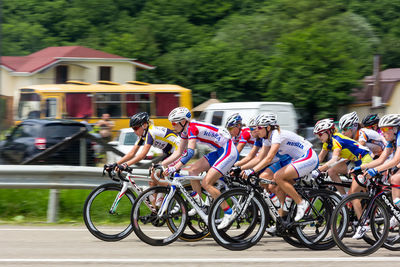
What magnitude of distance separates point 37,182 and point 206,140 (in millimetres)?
3288

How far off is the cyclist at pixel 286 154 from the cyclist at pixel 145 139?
4.89 feet

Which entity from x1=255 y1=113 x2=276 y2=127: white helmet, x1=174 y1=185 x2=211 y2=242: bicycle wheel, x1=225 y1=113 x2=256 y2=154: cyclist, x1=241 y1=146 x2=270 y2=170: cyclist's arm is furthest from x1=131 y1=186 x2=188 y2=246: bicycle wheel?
x1=225 y1=113 x2=256 y2=154: cyclist

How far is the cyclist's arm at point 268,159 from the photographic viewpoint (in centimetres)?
948

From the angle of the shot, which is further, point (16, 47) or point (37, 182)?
point (16, 47)

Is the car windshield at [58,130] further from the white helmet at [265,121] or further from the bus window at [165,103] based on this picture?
the bus window at [165,103]

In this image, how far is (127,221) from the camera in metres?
10.9

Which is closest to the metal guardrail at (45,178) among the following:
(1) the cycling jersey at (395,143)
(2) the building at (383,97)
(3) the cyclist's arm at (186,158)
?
(3) the cyclist's arm at (186,158)

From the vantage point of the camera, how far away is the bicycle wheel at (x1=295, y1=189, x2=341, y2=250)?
31.2ft

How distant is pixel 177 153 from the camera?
392 inches

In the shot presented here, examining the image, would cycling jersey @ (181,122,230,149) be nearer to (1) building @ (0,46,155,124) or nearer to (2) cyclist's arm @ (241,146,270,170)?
(2) cyclist's arm @ (241,146,270,170)

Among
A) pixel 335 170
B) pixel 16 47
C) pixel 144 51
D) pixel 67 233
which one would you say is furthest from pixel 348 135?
pixel 16 47

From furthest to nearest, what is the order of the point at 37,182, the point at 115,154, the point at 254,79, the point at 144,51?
the point at 144,51
the point at 254,79
the point at 115,154
the point at 37,182

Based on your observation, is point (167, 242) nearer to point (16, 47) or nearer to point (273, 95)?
point (273, 95)

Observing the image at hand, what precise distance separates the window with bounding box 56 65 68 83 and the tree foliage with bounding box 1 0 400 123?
Result: 8812mm
